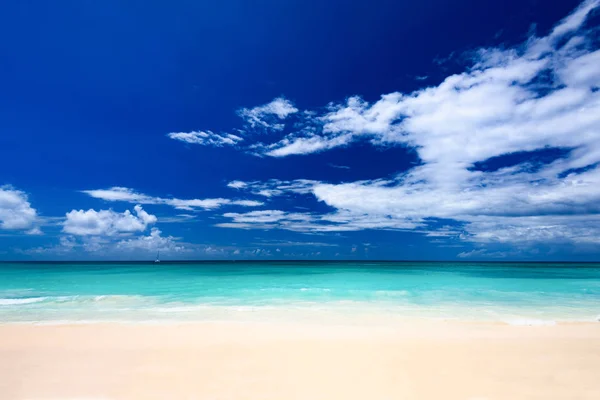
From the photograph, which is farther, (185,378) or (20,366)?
(20,366)

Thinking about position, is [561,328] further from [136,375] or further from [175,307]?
[175,307]

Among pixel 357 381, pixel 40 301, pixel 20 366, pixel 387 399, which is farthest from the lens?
pixel 40 301

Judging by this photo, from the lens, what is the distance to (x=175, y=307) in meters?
15.6

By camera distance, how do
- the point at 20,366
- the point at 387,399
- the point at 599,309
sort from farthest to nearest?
the point at 599,309
the point at 20,366
the point at 387,399

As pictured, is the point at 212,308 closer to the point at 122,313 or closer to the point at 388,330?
the point at 122,313

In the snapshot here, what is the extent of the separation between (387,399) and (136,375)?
425cm

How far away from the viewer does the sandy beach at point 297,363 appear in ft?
16.6

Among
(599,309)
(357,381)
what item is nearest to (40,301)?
(357,381)

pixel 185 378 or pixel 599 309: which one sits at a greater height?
pixel 185 378

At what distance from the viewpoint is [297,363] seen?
249 inches

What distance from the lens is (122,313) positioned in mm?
13570

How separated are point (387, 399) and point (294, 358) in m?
2.36

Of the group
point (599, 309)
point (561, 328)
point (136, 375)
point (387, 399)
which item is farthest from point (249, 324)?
point (599, 309)

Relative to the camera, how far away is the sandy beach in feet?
16.6
